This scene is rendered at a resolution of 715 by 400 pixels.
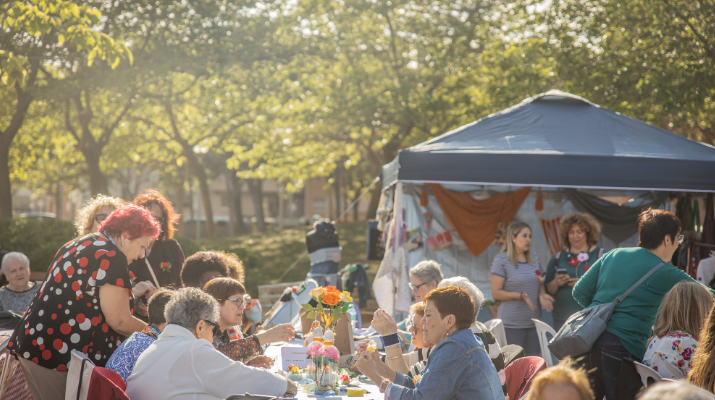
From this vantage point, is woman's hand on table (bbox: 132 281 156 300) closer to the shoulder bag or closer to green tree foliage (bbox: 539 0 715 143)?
the shoulder bag

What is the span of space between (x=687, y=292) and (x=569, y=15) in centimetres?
924

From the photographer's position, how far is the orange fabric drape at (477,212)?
25.5ft

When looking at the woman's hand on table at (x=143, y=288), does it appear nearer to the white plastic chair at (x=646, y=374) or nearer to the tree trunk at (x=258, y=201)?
the white plastic chair at (x=646, y=374)

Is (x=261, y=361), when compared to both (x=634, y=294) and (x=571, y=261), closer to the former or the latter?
(x=634, y=294)

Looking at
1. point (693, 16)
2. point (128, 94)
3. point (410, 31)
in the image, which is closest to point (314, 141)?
point (410, 31)

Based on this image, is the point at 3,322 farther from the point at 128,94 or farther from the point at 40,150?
the point at 40,150

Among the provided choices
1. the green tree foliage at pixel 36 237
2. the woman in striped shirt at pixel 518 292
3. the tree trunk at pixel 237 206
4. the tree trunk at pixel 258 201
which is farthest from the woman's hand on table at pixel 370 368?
the tree trunk at pixel 258 201

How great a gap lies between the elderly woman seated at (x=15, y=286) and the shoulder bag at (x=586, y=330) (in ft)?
15.8

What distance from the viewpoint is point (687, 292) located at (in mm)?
3031

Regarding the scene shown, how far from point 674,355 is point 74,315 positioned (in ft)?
10.2

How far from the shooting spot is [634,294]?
3.51 m

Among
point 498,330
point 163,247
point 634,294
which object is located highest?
point 163,247

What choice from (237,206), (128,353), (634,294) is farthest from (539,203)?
(237,206)

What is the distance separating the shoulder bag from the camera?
3467mm
